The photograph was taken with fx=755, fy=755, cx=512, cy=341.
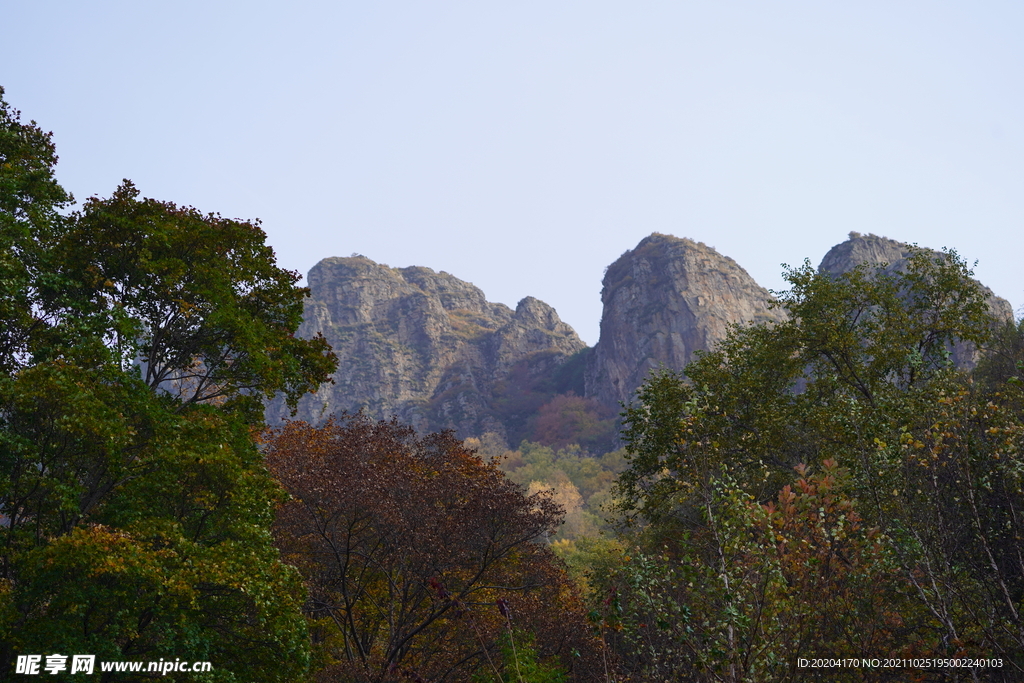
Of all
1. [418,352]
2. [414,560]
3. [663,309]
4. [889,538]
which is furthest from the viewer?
[418,352]

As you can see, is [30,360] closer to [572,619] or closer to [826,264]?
[572,619]

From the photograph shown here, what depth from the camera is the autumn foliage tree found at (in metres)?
16.5

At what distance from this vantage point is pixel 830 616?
841cm

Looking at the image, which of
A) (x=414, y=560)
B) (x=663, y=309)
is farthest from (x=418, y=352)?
(x=414, y=560)

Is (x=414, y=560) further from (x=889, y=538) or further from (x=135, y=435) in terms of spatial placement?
(x=889, y=538)

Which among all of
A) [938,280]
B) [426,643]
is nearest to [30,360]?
[426,643]

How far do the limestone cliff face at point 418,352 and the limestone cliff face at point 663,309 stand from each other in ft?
88.5

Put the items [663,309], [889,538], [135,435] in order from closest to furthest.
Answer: [889,538] → [135,435] → [663,309]

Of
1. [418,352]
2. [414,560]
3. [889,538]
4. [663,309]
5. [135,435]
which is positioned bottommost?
[414,560]

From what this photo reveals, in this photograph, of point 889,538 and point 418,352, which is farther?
point 418,352

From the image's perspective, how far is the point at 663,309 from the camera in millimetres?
137875

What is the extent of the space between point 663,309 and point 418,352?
66.4 m

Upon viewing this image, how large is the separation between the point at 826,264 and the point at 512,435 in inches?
2639

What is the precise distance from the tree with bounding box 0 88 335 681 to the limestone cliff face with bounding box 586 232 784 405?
11748 cm
